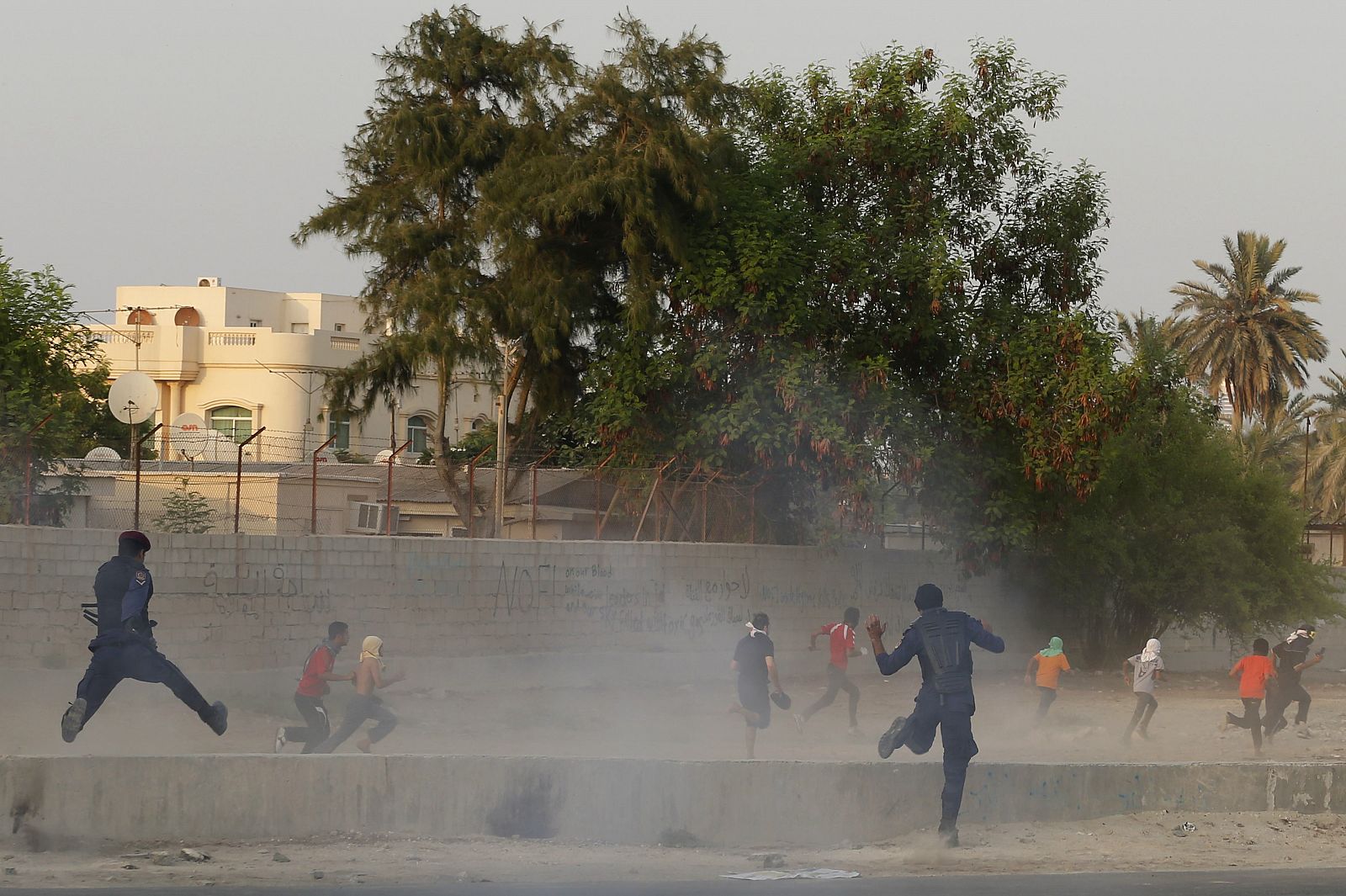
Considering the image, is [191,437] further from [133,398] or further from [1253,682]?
[1253,682]

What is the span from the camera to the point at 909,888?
31.5ft

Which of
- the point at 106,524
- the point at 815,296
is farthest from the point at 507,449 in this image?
the point at 106,524

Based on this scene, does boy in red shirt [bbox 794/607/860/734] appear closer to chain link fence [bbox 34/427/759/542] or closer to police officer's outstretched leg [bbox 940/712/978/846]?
chain link fence [bbox 34/427/759/542]

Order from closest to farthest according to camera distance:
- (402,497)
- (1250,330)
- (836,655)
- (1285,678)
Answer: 1. (836,655)
2. (1285,678)
3. (402,497)
4. (1250,330)

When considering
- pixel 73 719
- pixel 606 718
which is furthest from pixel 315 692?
pixel 606 718

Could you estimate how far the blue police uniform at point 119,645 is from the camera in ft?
35.6

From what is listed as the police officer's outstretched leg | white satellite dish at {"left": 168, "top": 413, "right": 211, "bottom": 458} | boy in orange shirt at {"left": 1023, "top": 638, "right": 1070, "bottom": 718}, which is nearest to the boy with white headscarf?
boy in orange shirt at {"left": 1023, "top": 638, "right": 1070, "bottom": 718}

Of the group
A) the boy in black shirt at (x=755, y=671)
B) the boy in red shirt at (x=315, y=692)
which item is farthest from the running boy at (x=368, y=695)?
the boy in black shirt at (x=755, y=671)

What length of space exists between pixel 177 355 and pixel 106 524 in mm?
40640

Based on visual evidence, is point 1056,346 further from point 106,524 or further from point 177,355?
point 177,355

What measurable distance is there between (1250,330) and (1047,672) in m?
40.0

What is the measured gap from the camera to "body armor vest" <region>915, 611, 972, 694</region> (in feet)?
34.4

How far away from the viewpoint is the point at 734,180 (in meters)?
28.4

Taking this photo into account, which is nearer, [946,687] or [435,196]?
[946,687]
